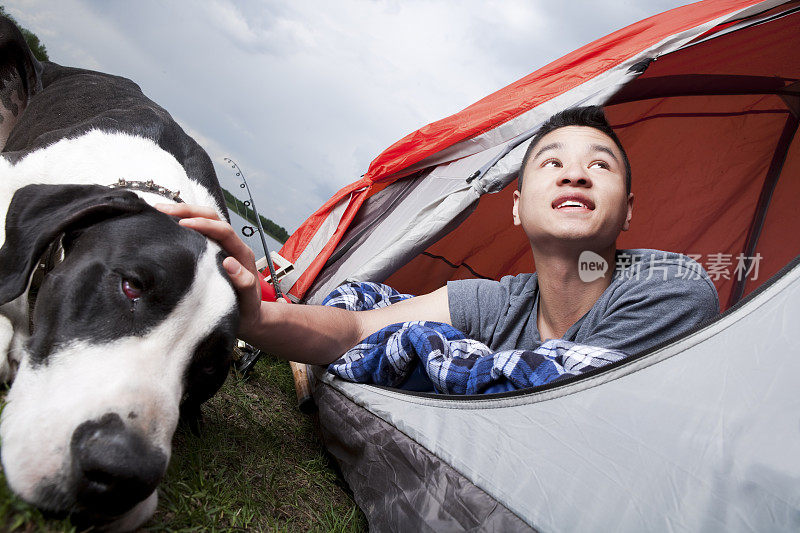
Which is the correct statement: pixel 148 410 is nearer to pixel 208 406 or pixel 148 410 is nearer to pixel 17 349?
pixel 17 349

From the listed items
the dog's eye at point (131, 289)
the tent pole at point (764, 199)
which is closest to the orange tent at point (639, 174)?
the tent pole at point (764, 199)

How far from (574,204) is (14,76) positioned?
288cm

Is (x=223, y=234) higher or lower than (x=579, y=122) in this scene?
lower

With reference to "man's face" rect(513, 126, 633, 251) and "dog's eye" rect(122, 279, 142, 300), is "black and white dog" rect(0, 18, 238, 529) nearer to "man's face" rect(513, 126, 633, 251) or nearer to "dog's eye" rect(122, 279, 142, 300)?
"dog's eye" rect(122, 279, 142, 300)

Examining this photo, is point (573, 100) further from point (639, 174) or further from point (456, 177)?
point (639, 174)

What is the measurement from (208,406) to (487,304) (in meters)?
1.05

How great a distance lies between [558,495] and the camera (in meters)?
0.87

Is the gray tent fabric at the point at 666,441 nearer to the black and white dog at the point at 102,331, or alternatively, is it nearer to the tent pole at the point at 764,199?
the black and white dog at the point at 102,331

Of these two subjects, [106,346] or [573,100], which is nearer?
[106,346]

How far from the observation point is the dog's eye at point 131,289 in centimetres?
105

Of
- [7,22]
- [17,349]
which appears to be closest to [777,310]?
[17,349]

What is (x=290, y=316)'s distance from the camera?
152cm

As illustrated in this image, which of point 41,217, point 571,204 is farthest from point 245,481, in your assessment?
point 571,204

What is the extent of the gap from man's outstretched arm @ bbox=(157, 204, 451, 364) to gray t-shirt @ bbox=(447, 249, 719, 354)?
12 centimetres
